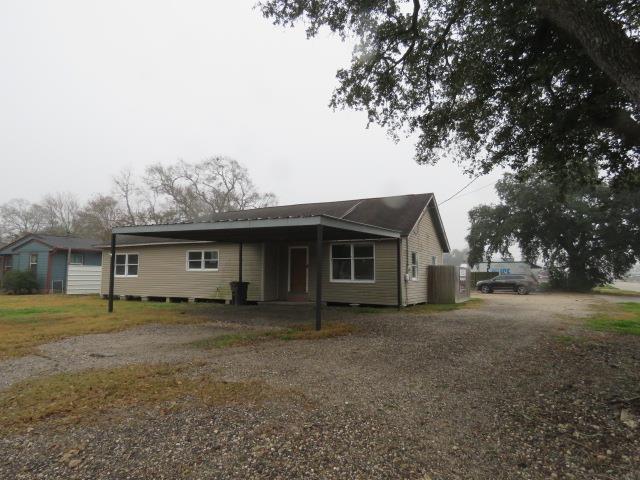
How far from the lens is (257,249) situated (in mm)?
15977

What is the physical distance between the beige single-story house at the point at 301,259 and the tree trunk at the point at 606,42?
23.8 feet

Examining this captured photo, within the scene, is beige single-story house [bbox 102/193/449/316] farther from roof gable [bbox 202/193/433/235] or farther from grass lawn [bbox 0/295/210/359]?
grass lawn [bbox 0/295/210/359]

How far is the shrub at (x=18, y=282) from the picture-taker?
2123cm

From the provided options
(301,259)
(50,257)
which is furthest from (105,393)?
(50,257)

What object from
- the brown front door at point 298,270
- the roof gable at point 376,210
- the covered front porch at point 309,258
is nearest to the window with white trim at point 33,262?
the roof gable at point 376,210

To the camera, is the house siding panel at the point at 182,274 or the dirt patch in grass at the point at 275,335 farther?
the house siding panel at the point at 182,274

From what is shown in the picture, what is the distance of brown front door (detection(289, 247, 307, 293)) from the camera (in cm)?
1598

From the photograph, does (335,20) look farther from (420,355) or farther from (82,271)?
(82,271)

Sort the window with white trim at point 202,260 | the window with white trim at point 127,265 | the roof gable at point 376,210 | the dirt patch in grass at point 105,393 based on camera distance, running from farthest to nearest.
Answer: the window with white trim at point 127,265 → the window with white trim at point 202,260 → the roof gable at point 376,210 → the dirt patch in grass at point 105,393

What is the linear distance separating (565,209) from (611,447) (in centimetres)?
2866

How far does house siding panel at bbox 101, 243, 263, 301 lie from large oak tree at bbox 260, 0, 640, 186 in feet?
27.6

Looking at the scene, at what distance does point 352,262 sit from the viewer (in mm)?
14680

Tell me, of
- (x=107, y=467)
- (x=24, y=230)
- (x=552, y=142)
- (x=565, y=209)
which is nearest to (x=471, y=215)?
(x=565, y=209)

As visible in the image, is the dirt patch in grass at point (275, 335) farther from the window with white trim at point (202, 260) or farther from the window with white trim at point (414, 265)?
the window with white trim at point (202, 260)
